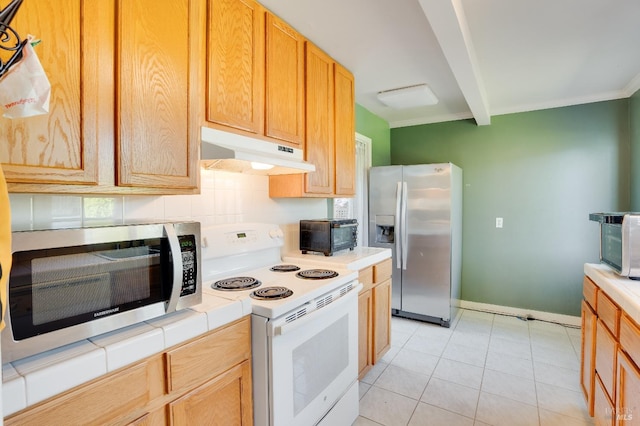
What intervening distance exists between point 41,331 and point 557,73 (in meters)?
3.60

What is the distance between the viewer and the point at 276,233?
2250mm

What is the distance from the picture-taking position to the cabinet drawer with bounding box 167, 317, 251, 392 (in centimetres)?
112

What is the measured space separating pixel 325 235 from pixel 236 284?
85 centimetres

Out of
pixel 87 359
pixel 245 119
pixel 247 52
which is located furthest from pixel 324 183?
pixel 87 359

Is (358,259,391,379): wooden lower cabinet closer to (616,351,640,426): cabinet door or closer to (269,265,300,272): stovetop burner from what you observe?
(269,265,300,272): stovetop burner

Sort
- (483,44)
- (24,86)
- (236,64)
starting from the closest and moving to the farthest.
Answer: (24,86)
(236,64)
(483,44)

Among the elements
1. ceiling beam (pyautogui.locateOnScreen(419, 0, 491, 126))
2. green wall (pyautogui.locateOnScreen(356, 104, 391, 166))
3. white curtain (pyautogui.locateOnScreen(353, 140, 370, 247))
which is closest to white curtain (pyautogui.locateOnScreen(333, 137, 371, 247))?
white curtain (pyautogui.locateOnScreen(353, 140, 370, 247))

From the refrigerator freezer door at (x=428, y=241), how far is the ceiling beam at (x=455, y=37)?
925mm

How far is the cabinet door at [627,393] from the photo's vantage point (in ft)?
4.14

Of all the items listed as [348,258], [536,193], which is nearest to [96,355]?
[348,258]

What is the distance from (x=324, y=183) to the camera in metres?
2.39

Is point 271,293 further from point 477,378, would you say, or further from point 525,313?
point 525,313

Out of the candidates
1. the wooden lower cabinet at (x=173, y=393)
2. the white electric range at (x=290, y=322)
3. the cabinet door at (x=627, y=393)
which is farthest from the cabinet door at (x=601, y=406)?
the wooden lower cabinet at (x=173, y=393)

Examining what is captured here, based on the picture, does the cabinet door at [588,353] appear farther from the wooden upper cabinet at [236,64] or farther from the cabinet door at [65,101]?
the cabinet door at [65,101]
